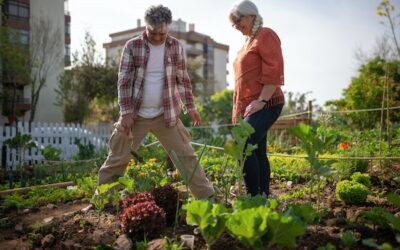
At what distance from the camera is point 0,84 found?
19.0 m

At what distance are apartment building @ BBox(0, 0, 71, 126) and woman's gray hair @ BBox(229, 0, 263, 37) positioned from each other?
58.8ft

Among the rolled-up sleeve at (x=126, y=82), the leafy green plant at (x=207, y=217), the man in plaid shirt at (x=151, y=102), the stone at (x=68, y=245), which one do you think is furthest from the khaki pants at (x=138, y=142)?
the leafy green plant at (x=207, y=217)

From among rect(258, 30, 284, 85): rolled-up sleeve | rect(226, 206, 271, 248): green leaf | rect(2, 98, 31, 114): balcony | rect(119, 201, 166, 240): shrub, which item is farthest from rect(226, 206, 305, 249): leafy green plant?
rect(2, 98, 31, 114): balcony

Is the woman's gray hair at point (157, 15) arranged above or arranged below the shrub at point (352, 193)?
above

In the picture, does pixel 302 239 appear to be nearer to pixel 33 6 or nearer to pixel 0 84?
pixel 0 84

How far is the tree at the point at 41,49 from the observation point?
1964cm

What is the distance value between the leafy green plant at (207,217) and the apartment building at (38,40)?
61.3 feet

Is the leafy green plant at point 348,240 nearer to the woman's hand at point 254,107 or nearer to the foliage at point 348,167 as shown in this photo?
the woman's hand at point 254,107

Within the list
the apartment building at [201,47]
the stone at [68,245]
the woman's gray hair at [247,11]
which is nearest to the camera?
the stone at [68,245]

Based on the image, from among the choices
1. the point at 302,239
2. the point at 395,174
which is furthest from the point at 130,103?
the point at 395,174

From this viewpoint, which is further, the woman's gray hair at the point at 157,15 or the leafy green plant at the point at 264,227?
the woman's gray hair at the point at 157,15

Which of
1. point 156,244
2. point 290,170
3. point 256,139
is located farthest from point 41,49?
point 156,244

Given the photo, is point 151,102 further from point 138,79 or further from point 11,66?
point 11,66

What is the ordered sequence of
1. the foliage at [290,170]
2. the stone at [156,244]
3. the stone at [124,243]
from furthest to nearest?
the foliage at [290,170]
the stone at [124,243]
the stone at [156,244]
